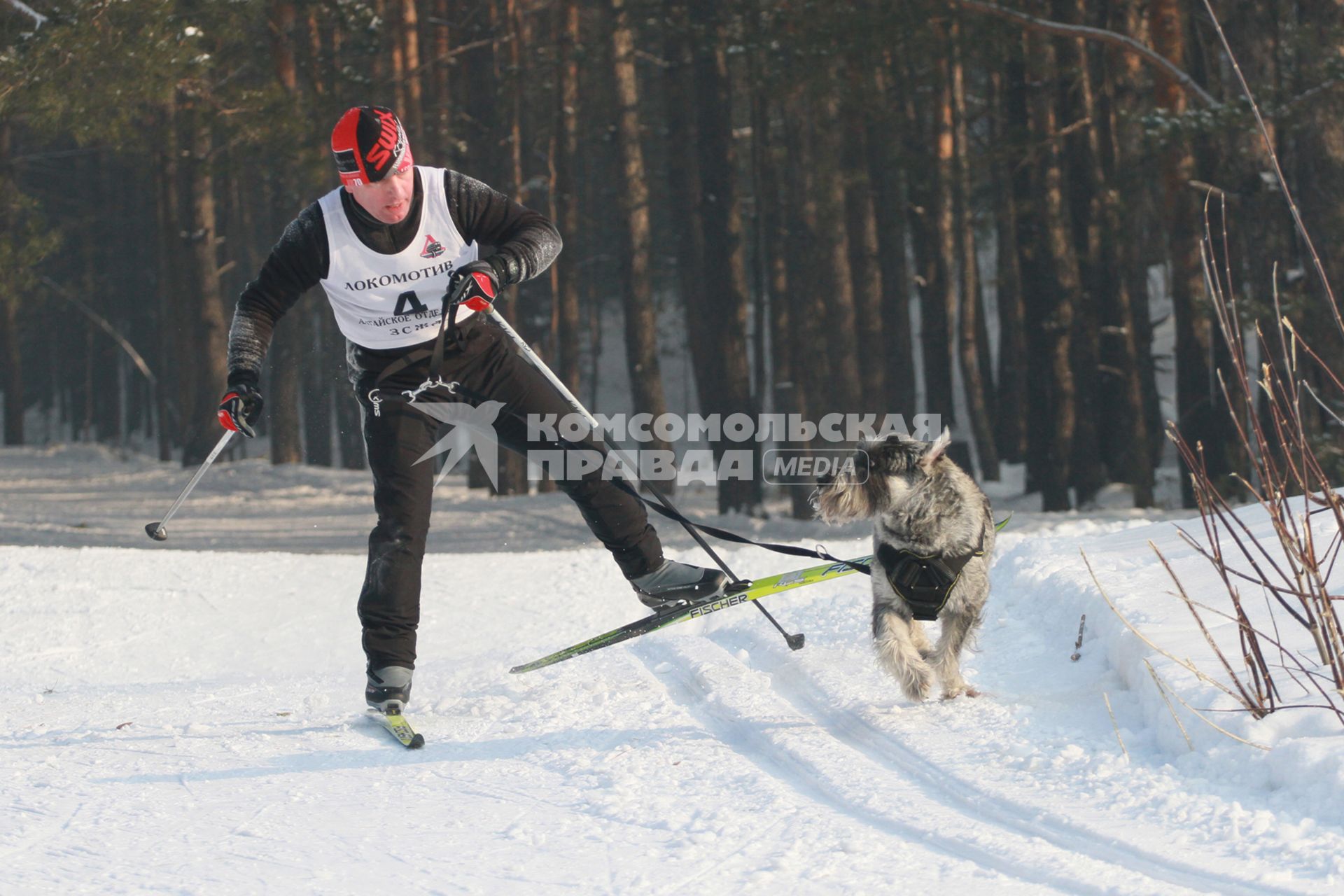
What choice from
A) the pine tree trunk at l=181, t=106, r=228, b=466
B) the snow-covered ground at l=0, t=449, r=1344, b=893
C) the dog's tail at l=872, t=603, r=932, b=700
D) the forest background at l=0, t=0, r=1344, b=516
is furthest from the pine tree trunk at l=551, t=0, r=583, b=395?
the dog's tail at l=872, t=603, r=932, b=700

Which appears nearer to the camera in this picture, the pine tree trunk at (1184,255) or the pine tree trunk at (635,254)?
the pine tree trunk at (1184,255)

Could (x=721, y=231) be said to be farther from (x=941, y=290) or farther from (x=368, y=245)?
(x=368, y=245)

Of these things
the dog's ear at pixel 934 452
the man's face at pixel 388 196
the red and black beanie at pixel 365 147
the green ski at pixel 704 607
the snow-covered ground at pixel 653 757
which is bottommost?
the snow-covered ground at pixel 653 757

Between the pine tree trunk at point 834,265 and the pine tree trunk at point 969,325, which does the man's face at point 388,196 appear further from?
the pine tree trunk at point 969,325

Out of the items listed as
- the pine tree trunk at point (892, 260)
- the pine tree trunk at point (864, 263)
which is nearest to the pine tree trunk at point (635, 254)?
the pine tree trunk at point (864, 263)

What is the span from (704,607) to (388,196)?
2341 millimetres

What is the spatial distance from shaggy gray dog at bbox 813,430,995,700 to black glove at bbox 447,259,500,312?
172cm

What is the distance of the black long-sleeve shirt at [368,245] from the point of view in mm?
5285

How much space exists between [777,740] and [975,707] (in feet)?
3.19

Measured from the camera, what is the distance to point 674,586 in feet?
19.4

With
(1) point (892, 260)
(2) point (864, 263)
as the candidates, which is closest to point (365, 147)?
(2) point (864, 263)

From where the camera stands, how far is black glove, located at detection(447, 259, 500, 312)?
511 centimetres

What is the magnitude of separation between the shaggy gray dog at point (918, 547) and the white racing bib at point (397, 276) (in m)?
1.90

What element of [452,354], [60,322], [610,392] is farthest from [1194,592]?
[610,392]
